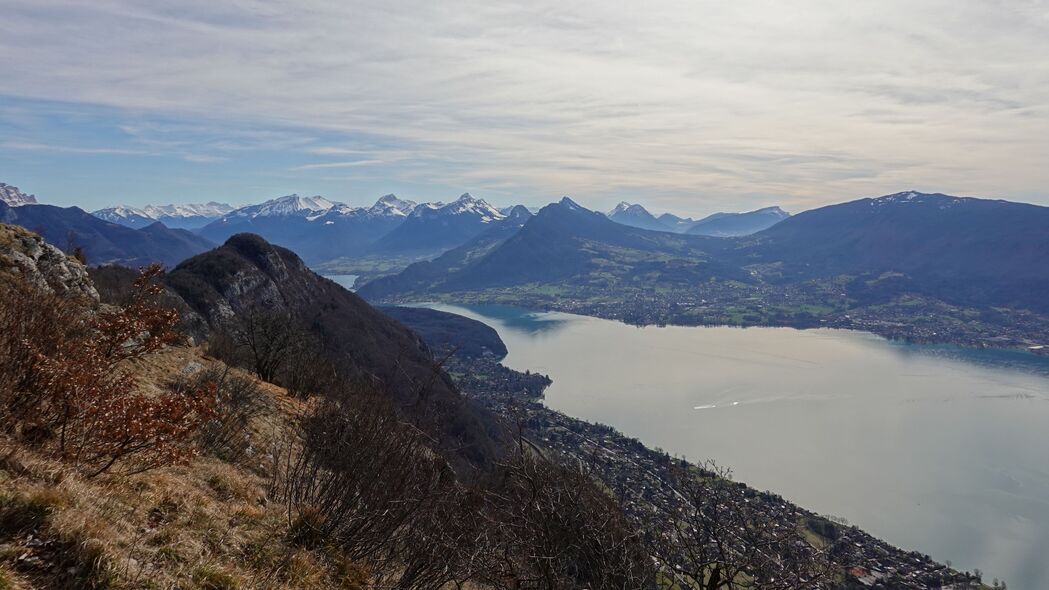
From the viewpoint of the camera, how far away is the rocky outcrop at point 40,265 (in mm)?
9711

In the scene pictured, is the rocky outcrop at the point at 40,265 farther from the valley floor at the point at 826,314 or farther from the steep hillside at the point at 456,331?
the valley floor at the point at 826,314

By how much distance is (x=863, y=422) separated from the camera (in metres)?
63.6

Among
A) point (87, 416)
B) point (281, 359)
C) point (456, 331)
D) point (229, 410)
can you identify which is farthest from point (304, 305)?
point (456, 331)

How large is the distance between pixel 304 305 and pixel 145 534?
5321 cm

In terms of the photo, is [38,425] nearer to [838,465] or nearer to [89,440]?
[89,440]

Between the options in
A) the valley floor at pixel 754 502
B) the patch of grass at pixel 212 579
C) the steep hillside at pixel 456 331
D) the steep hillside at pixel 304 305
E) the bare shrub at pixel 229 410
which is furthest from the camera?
the steep hillside at pixel 456 331

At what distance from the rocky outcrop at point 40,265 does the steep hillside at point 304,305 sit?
19.4 meters

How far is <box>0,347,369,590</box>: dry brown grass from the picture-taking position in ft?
11.0

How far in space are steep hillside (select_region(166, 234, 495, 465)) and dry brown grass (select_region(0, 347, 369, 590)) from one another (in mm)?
26101

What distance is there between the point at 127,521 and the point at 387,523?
6.84 feet

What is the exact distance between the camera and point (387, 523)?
5234 mm

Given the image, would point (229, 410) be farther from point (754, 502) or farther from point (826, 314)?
point (826, 314)

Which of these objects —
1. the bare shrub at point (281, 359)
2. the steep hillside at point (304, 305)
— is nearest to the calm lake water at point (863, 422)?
the steep hillside at point (304, 305)

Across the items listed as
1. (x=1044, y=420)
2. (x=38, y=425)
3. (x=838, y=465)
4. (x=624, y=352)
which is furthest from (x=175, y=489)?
(x=624, y=352)
